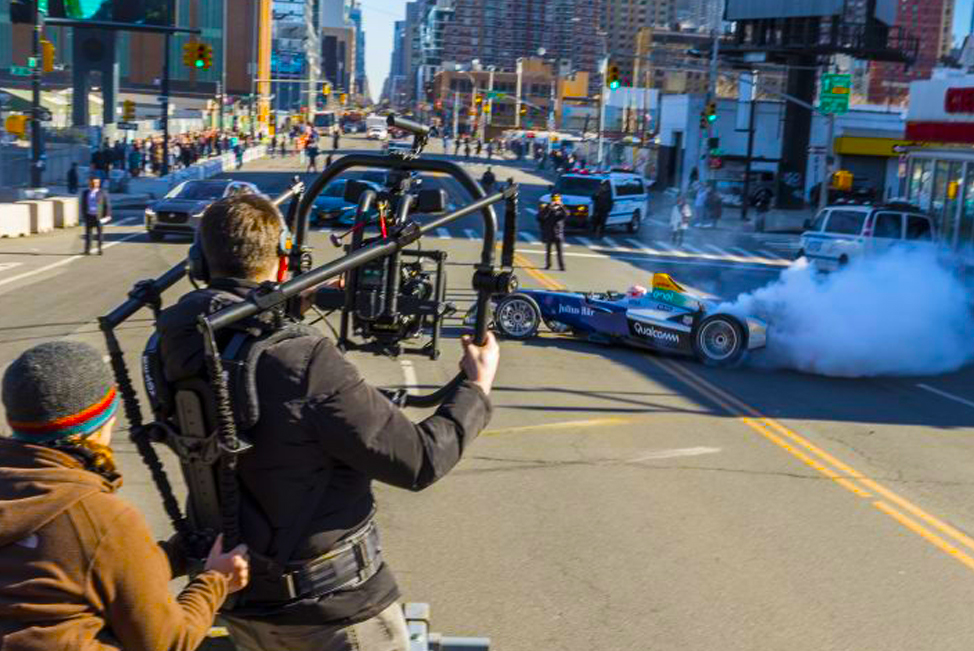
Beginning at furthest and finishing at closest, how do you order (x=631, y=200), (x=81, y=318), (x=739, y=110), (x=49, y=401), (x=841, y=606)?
(x=739, y=110) < (x=631, y=200) < (x=81, y=318) < (x=841, y=606) < (x=49, y=401)

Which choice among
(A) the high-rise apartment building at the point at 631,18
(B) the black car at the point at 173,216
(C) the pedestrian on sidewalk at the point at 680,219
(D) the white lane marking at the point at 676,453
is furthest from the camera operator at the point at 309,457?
(A) the high-rise apartment building at the point at 631,18

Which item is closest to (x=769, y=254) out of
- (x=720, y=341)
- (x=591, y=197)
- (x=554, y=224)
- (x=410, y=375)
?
(x=591, y=197)

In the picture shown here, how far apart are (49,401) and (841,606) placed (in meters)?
5.68

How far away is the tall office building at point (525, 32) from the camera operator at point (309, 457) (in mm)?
141105

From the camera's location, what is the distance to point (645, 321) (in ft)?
57.0

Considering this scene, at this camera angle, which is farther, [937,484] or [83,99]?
[83,99]

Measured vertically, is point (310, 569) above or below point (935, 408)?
above

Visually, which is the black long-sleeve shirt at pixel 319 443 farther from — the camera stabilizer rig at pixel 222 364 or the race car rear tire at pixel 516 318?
the race car rear tire at pixel 516 318

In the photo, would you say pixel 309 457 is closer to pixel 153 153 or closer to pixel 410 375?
pixel 410 375

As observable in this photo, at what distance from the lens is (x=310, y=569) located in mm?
3582

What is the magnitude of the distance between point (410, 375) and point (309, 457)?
11.2 metres

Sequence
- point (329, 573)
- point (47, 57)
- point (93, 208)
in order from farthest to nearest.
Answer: point (47, 57), point (93, 208), point (329, 573)

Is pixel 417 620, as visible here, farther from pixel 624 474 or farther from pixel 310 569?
pixel 624 474

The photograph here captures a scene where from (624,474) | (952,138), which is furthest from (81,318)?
(952,138)
